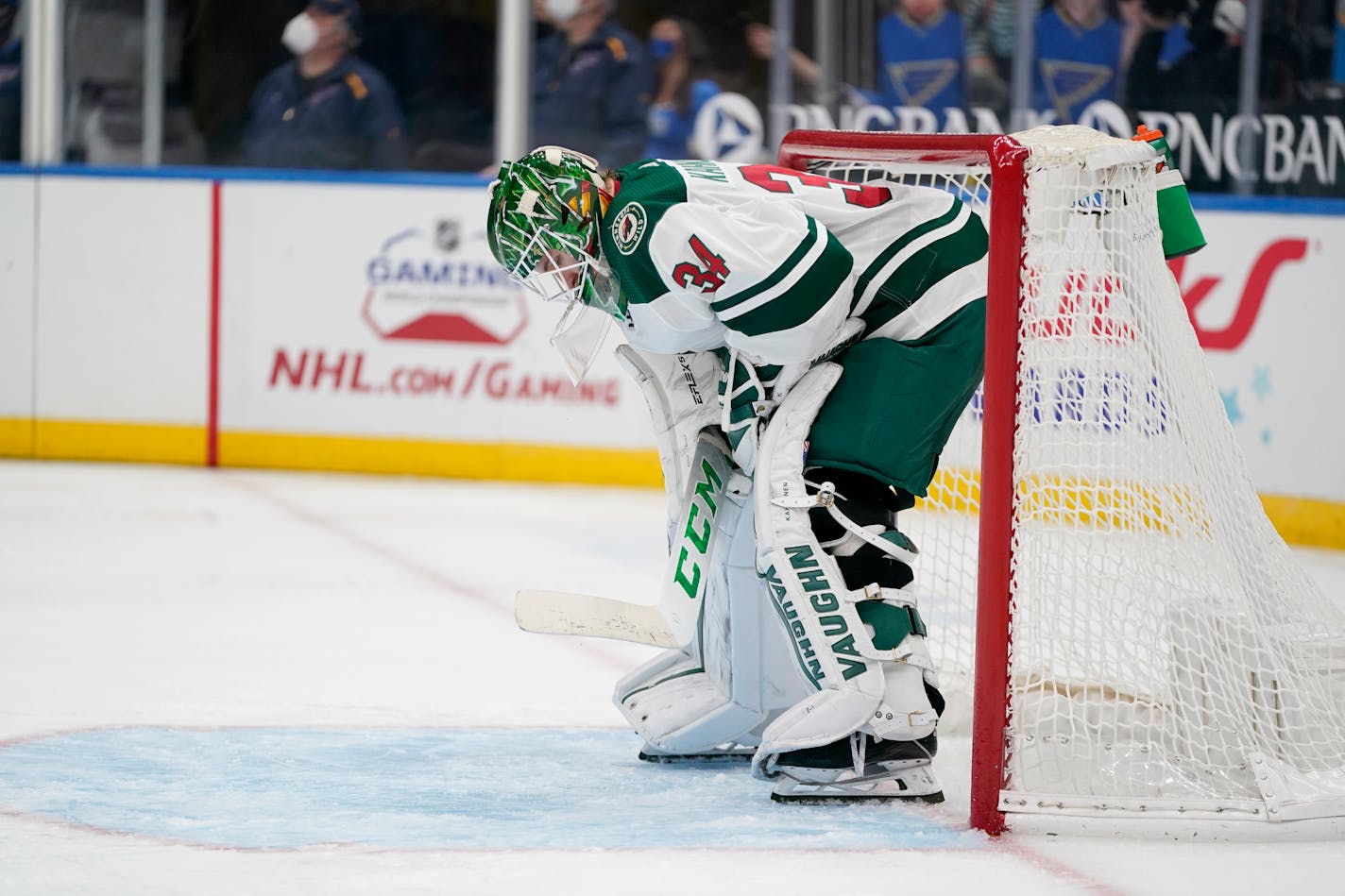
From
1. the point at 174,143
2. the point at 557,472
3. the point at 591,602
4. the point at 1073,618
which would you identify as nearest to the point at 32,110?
the point at 174,143

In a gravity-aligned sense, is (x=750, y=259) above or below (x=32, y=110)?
below

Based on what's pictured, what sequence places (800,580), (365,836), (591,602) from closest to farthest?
(365,836) < (800,580) < (591,602)

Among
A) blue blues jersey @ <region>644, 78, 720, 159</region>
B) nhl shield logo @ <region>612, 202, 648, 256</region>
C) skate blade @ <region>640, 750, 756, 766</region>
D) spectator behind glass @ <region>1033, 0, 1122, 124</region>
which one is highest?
spectator behind glass @ <region>1033, 0, 1122, 124</region>

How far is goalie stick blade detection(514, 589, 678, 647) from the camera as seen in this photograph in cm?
260

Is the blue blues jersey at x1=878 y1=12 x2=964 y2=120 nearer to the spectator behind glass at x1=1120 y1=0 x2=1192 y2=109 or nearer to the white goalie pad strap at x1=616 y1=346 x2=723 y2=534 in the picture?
the spectator behind glass at x1=1120 y1=0 x2=1192 y2=109

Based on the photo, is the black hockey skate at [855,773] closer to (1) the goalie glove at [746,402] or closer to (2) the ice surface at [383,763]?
(2) the ice surface at [383,763]

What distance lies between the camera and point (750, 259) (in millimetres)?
2309

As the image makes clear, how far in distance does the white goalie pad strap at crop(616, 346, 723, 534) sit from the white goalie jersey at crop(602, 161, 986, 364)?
0.40 ft

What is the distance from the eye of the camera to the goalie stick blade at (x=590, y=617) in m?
2.60

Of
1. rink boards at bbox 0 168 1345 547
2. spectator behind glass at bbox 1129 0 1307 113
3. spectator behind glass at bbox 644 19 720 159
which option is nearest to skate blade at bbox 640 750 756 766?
rink boards at bbox 0 168 1345 547

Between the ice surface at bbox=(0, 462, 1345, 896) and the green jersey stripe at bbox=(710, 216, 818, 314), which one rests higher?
the green jersey stripe at bbox=(710, 216, 818, 314)

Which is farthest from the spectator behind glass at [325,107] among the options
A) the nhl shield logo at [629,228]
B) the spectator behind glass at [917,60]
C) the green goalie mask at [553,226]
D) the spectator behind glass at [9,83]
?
the nhl shield logo at [629,228]

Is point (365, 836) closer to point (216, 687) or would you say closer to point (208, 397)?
point (216, 687)

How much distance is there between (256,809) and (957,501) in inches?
61.3
